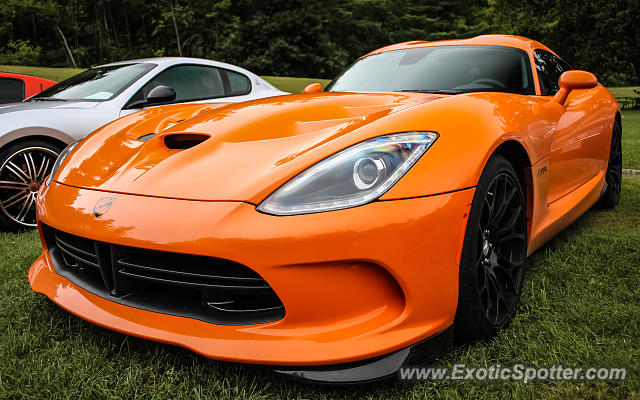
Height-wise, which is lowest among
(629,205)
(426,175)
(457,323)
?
(629,205)

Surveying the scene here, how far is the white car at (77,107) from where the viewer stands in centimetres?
365

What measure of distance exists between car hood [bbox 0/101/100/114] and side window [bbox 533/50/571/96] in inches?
134

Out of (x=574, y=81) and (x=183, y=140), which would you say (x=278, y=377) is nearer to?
(x=183, y=140)

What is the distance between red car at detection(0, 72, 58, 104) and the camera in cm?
563

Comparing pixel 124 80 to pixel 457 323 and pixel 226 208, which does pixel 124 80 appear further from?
pixel 457 323

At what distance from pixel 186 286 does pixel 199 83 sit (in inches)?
150

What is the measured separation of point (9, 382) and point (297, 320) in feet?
3.19

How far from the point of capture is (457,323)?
1710 mm

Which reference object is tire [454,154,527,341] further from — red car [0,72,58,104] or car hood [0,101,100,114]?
red car [0,72,58,104]

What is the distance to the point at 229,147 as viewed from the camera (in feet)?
6.12

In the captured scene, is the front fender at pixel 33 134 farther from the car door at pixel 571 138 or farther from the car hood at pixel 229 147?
the car door at pixel 571 138

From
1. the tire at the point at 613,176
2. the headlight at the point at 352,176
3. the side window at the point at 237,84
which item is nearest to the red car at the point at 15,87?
the side window at the point at 237,84

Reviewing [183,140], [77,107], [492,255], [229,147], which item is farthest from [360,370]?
[77,107]


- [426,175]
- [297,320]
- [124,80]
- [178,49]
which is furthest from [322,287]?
[178,49]
